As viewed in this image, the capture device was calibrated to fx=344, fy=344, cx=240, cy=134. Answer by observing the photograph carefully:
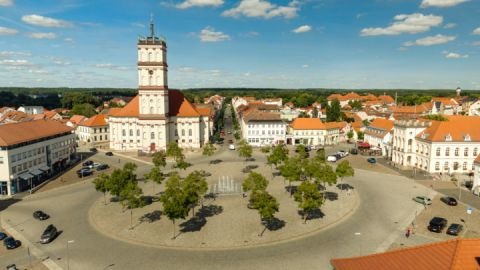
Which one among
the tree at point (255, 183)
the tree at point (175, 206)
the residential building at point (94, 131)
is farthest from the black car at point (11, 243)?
the residential building at point (94, 131)

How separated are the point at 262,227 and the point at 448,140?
42.2 m

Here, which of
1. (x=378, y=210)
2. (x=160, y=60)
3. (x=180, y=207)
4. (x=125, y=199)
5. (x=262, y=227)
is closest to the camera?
(x=180, y=207)

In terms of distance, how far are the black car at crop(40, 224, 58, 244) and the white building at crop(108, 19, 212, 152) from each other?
4815 cm

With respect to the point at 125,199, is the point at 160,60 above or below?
above

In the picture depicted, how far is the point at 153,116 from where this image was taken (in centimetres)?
8106

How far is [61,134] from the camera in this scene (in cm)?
6494

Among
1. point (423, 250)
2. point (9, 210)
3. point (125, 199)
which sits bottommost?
point (9, 210)

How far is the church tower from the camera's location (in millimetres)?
79438

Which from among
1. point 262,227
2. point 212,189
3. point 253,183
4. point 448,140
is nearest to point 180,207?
point 262,227

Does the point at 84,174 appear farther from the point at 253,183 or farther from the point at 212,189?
the point at 253,183

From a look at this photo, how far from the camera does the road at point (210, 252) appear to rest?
91.6ft

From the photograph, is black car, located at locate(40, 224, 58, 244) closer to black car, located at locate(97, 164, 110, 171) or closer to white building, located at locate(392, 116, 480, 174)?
black car, located at locate(97, 164, 110, 171)

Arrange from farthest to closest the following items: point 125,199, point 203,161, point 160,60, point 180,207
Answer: point 160,60, point 203,161, point 125,199, point 180,207

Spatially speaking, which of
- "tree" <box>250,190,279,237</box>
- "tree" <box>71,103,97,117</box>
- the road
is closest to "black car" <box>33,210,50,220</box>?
the road
